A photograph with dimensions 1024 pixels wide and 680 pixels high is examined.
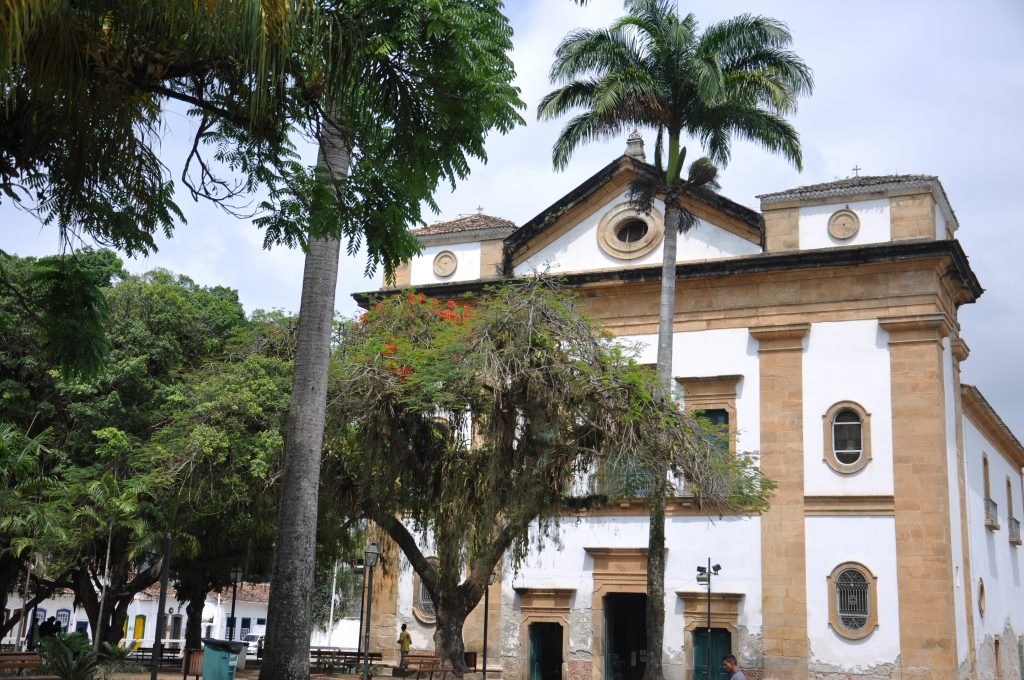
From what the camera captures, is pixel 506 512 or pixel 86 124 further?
Result: pixel 506 512

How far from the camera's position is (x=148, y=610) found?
53.2m

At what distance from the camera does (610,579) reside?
83.1 ft

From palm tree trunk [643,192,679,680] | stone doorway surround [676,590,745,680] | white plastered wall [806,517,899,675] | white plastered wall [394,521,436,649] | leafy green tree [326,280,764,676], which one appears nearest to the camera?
leafy green tree [326,280,764,676]

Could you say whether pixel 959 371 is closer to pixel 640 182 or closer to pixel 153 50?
pixel 640 182

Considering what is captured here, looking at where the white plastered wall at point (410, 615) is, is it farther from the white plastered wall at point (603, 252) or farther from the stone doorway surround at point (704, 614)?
the white plastered wall at point (603, 252)

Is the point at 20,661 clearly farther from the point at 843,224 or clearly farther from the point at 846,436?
the point at 843,224

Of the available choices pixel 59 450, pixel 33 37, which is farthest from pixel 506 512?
pixel 33 37

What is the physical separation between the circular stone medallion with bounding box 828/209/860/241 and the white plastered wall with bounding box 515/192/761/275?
66.6 inches

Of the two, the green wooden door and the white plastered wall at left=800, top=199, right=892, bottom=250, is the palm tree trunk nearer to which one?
the green wooden door

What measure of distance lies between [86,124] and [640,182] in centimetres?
1665

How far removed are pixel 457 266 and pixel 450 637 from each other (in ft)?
43.1

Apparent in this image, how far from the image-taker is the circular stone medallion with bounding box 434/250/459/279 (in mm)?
29422

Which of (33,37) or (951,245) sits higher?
(951,245)

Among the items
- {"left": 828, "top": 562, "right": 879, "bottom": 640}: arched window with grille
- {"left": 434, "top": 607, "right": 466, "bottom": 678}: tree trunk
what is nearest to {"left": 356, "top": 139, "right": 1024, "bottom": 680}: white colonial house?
{"left": 828, "top": 562, "right": 879, "bottom": 640}: arched window with grille
